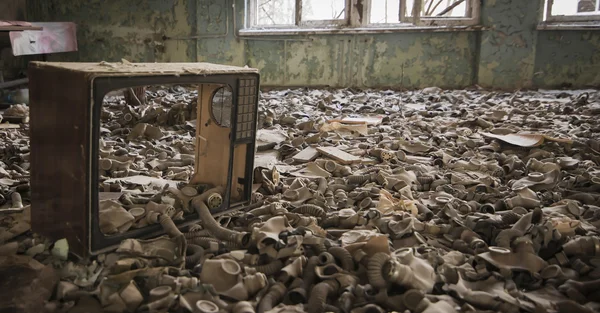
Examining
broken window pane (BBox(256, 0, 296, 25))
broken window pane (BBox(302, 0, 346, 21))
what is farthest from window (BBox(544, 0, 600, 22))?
broken window pane (BBox(256, 0, 296, 25))

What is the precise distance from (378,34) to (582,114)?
3.56m

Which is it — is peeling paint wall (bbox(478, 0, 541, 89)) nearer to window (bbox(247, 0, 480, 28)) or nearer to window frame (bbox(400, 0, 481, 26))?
window frame (bbox(400, 0, 481, 26))

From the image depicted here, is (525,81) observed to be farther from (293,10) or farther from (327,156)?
(327,156)

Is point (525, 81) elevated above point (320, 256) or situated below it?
above

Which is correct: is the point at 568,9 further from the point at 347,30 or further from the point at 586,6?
the point at 347,30

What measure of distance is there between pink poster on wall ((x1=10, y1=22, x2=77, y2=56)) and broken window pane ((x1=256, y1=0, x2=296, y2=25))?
9.60 feet

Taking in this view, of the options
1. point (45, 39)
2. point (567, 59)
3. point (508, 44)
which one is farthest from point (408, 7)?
point (45, 39)

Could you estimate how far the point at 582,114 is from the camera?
4914 millimetres

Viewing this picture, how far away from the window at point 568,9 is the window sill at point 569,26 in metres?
0.10

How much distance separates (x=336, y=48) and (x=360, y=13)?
66 centimetres

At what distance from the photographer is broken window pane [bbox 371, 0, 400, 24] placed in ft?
25.5

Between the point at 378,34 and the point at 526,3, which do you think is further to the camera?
the point at 378,34

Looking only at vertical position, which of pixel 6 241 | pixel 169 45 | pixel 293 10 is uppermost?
pixel 293 10

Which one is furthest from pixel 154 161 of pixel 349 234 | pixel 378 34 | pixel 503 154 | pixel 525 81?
pixel 525 81
